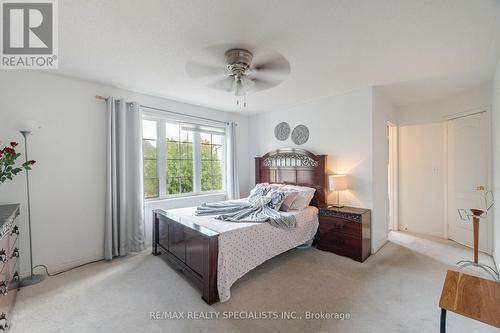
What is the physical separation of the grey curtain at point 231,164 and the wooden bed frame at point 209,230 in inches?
19.8

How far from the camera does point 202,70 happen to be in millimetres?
2537

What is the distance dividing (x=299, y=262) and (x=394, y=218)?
2.68 meters

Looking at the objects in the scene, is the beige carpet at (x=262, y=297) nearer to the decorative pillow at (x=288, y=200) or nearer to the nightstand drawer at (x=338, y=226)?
the nightstand drawer at (x=338, y=226)

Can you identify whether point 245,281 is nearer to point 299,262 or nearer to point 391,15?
point 299,262

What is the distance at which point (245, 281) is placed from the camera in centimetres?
249

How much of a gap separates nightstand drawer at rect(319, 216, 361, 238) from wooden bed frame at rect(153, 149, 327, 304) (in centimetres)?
38

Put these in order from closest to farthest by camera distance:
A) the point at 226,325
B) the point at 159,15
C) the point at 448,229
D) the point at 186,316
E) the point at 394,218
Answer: the point at 159,15
the point at 226,325
the point at 186,316
the point at 448,229
the point at 394,218

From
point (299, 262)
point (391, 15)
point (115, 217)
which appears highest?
point (391, 15)

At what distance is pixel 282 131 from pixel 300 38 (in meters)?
2.55

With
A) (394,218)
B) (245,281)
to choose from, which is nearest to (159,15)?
(245,281)

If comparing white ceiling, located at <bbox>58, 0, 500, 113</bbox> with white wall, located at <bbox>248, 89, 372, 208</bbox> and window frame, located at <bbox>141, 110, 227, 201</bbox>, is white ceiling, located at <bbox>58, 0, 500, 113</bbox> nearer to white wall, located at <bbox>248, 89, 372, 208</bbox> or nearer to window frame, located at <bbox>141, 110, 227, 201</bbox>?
white wall, located at <bbox>248, 89, 372, 208</bbox>

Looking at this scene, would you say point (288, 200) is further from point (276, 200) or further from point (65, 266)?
point (65, 266)

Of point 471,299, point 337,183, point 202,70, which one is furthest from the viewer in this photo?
point 337,183

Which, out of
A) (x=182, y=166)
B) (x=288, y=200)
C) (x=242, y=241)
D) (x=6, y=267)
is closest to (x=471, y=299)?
(x=242, y=241)
